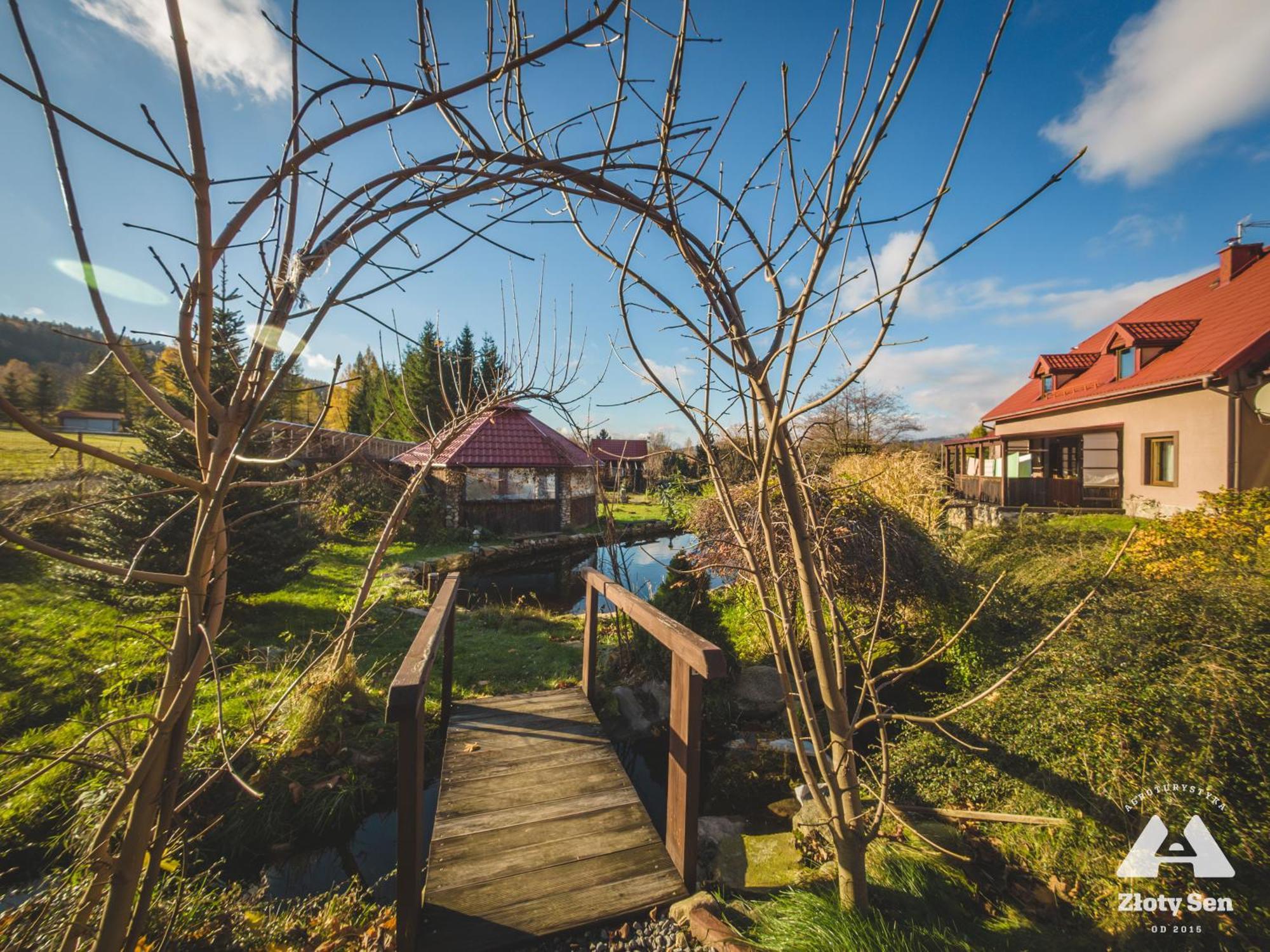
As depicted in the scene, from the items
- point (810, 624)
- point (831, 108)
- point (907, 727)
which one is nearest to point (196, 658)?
point (810, 624)

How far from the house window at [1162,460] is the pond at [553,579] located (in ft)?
32.9

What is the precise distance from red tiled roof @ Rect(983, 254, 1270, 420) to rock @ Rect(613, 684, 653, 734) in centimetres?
1203

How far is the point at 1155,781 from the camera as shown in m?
2.28

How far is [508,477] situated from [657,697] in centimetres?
1113

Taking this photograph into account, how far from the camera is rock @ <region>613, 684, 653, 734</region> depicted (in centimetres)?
453

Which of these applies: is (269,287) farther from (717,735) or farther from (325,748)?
(717,735)

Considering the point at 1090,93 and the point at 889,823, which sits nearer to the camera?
the point at 1090,93

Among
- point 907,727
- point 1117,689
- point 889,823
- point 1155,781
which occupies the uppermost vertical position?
point 1117,689

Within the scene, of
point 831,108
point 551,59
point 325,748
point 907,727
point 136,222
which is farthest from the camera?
point 325,748

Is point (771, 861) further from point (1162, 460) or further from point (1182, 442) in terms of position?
point (1162, 460)

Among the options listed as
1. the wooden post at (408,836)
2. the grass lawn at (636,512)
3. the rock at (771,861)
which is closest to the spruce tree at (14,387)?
the wooden post at (408,836)

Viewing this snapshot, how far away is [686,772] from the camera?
2299 mm

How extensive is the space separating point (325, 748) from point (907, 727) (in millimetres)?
4082

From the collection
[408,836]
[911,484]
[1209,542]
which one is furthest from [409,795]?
[911,484]
